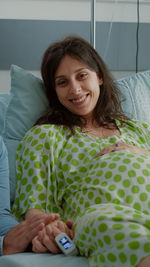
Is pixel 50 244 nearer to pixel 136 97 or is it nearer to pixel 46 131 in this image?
pixel 46 131

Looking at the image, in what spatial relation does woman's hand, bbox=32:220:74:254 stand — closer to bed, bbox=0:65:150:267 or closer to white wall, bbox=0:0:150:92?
bed, bbox=0:65:150:267

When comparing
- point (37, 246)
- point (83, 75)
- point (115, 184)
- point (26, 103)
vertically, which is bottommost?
point (37, 246)

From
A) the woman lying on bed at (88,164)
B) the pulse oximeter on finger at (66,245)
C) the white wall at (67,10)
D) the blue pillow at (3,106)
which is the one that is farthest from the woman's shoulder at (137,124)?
the white wall at (67,10)

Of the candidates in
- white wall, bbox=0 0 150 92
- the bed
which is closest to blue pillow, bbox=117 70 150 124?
the bed

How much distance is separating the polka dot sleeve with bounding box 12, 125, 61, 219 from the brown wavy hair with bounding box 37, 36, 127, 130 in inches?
5.1

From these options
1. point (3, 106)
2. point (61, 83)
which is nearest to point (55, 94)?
point (61, 83)

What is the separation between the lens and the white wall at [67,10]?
3.12 meters

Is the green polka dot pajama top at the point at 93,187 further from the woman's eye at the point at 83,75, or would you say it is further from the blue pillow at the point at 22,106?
the woman's eye at the point at 83,75

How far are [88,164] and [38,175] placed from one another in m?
0.18

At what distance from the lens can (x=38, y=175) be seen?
1271mm

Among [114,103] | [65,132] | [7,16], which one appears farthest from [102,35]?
[65,132]

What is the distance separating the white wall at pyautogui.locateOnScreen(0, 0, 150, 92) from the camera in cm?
312

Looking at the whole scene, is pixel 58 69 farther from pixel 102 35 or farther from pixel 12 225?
pixel 102 35

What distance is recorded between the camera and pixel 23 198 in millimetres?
1276
